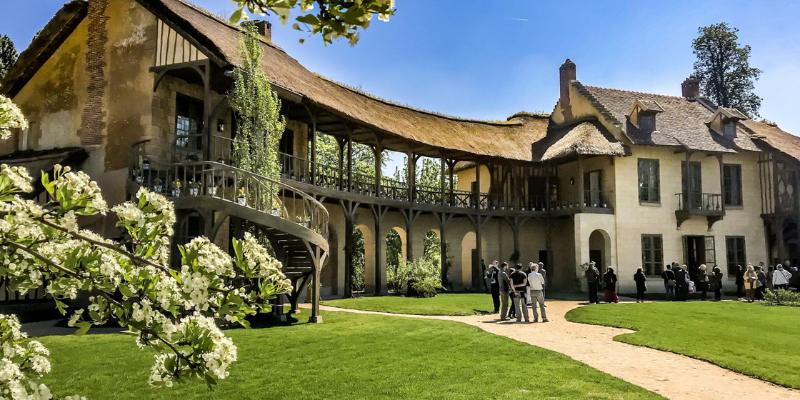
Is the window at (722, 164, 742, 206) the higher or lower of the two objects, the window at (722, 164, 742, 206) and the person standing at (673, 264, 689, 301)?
the higher

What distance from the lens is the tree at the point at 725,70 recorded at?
43125 mm

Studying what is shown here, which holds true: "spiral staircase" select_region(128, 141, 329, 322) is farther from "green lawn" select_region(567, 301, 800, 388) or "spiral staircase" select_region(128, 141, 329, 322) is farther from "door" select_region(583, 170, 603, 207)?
"door" select_region(583, 170, 603, 207)

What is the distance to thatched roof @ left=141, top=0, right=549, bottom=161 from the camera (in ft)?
54.5

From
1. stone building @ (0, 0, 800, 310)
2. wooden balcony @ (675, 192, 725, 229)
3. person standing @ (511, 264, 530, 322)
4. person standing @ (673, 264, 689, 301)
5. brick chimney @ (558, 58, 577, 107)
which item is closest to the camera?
person standing @ (511, 264, 530, 322)

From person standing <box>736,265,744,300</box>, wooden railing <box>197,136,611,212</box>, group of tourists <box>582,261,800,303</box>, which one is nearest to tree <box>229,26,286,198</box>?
wooden railing <box>197,136,611,212</box>

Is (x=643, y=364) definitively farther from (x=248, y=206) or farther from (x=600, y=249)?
(x=600, y=249)

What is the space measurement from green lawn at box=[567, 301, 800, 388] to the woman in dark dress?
1492 mm

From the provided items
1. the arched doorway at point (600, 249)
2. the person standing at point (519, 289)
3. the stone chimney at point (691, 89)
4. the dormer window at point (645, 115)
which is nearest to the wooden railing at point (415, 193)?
the arched doorway at point (600, 249)

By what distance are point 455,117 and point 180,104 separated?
16867 millimetres

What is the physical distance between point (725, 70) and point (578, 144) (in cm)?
2348

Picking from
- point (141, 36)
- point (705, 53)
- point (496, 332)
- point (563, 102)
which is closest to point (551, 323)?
point (496, 332)

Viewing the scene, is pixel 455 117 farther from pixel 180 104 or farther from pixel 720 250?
pixel 180 104

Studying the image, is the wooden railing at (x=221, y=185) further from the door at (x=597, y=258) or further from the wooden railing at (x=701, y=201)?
the wooden railing at (x=701, y=201)

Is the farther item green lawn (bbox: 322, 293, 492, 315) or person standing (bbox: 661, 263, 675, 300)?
person standing (bbox: 661, 263, 675, 300)
